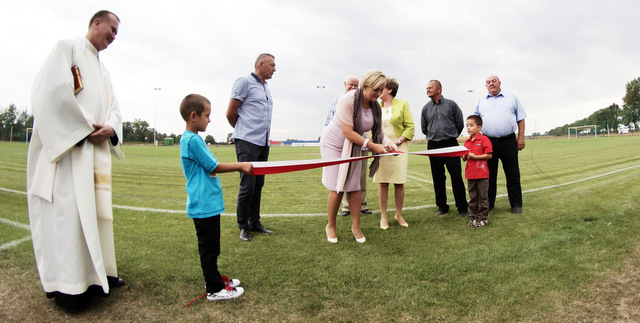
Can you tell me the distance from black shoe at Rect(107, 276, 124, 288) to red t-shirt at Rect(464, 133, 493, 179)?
4.02m

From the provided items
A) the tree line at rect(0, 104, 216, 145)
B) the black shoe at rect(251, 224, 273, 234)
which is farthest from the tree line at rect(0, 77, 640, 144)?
the black shoe at rect(251, 224, 273, 234)

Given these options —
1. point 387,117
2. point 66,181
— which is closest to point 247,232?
point 66,181

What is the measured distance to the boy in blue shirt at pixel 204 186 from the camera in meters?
2.56

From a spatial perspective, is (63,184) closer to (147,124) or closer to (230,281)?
(230,281)

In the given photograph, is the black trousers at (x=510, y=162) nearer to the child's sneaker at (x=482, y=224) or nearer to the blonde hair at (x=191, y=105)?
Result: the child's sneaker at (x=482, y=224)

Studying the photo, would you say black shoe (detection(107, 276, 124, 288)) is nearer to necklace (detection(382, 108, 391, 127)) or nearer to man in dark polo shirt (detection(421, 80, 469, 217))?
necklace (detection(382, 108, 391, 127))

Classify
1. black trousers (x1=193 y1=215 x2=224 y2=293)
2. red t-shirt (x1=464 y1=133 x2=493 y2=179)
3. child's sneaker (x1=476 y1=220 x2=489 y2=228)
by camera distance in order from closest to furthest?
1. black trousers (x1=193 y1=215 x2=224 y2=293)
2. child's sneaker (x1=476 y1=220 x2=489 y2=228)
3. red t-shirt (x1=464 y1=133 x2=493 y2=179)

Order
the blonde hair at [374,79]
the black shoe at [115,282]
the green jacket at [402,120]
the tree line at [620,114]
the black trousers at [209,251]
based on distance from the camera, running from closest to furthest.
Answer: the black trousers at [209,251] → the black shoe at [115,282] → the blonde hair at [374,79] → the green jacket at [402,120] → the tree line at [620,114]

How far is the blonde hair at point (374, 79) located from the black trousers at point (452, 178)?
1914 millimetres

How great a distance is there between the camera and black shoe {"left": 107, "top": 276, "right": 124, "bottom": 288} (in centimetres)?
276

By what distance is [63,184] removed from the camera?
2.43 m

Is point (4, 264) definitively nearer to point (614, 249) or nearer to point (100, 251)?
point (100, 251)

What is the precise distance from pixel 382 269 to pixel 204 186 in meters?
1.69

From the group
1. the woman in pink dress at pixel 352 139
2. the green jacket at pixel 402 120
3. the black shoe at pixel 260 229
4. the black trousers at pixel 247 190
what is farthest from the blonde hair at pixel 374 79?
the black shoe at pixel 260 229
